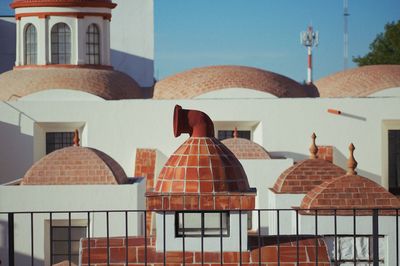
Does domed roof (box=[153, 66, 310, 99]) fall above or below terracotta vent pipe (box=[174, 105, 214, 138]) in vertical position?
above

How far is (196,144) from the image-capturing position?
12102 millimetres

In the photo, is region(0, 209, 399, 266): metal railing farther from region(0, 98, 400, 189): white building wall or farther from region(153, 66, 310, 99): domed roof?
region(153, 66, 310, 99): domed roof

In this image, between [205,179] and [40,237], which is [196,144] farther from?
[40,237]

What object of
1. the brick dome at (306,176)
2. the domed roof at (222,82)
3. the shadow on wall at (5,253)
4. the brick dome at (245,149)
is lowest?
the shadow on wall at (5,253)

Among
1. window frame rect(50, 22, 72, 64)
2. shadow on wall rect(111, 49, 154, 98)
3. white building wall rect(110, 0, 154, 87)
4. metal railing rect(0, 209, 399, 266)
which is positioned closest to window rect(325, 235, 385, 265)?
metal railing rect(0, 209, 399, 266)

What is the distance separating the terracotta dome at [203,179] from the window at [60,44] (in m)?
14.9

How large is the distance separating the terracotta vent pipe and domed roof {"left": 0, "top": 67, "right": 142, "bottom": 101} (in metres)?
13.1

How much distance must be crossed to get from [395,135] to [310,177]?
912 centimetres

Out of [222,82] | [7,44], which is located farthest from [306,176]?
[7,44]

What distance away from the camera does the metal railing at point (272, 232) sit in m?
10.2

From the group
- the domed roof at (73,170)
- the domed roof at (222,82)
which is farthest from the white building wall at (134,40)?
the domed roof at (73,170)

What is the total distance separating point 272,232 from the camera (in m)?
18.3

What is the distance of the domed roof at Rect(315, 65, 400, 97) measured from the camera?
83.3 feet

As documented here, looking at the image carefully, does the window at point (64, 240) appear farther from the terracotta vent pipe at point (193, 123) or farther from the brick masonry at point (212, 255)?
the brick masonry at point (212, 255)
